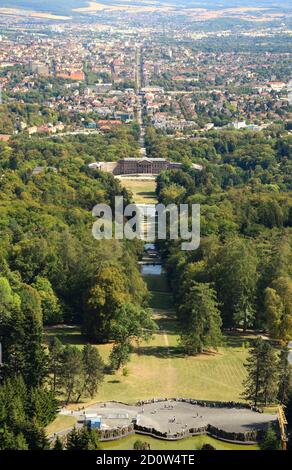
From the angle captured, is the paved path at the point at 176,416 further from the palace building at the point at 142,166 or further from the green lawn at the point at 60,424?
the palace building at the point at 142,166

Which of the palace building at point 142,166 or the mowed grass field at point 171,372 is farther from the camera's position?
the palace building at point 142,166

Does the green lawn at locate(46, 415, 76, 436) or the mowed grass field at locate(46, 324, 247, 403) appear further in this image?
the mowed grass field at locate(46, 324, 247, 403)

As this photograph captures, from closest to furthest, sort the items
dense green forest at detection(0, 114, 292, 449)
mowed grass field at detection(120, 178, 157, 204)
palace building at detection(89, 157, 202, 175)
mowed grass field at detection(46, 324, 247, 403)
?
dense green forest at detection(0, 114, 292, 449)
mowed grass field at detection(46, 324, 247, 403)
mowed grass field at detection(120, 178, 157, 204)
palace building at detection(89, 157, 202, 175)

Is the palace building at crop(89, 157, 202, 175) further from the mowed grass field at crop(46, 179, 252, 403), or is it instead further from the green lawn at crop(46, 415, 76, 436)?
the green lawn at crop(46, 415, 76, 436)

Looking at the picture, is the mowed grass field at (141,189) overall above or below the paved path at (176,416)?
below

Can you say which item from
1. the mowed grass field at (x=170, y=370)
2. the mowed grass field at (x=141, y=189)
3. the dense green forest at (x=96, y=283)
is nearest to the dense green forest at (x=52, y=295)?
the dense green forest at (x=96, y=283)

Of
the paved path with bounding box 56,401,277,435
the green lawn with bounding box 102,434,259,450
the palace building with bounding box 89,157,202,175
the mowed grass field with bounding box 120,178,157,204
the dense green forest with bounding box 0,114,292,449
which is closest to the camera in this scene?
the green lawn with bounding box 102,434,259,450

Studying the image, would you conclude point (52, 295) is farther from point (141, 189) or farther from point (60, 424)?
point (141, 189)

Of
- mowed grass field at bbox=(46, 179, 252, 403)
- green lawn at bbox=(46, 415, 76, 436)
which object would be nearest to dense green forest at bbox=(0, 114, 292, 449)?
green lawn at bbox=(46, 415, 76, 436)

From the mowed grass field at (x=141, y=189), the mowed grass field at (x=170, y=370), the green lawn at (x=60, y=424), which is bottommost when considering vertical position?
the mowed grass field at (x=141, y=189)
